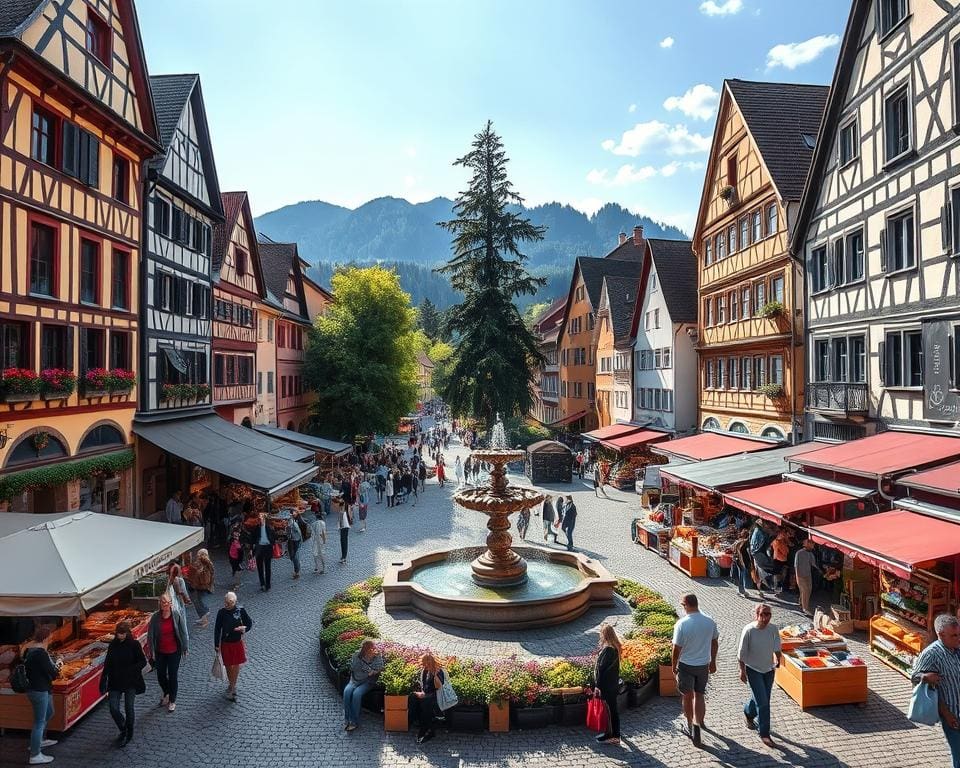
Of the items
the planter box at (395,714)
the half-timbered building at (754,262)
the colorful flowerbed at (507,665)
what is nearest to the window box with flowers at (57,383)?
the colorful flowerbed at (507,665)

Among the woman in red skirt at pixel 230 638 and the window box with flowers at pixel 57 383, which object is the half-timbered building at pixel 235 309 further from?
→ the woman in red skirt at pixel 230 638

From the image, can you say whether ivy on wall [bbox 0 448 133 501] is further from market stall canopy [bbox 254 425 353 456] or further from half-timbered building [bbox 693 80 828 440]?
half-timbered building [bbox 693 80 828 440]

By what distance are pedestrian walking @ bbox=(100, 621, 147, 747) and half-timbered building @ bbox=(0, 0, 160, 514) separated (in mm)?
7049

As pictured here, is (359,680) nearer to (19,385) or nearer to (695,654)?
(695,654)

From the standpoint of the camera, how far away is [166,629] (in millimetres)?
9430

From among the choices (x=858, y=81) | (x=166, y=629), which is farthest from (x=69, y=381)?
(x=858, y=81)

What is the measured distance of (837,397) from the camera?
61.3 feet

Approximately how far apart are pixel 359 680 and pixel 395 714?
2.18 ft

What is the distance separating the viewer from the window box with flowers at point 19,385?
1351 cm

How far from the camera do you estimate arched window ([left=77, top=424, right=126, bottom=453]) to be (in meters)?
16.9

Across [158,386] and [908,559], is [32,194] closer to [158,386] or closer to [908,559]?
[158,386]

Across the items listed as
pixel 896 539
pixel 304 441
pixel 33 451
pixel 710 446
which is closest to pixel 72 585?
pixel 33 451

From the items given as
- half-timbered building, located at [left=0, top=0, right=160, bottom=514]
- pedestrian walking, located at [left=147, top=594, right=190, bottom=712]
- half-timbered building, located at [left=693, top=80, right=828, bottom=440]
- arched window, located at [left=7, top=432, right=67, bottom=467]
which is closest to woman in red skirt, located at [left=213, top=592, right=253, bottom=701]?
pedestrian walking, located at [left=147, top=594, right=190, bottom=712]

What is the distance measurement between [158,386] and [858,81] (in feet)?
72.9
